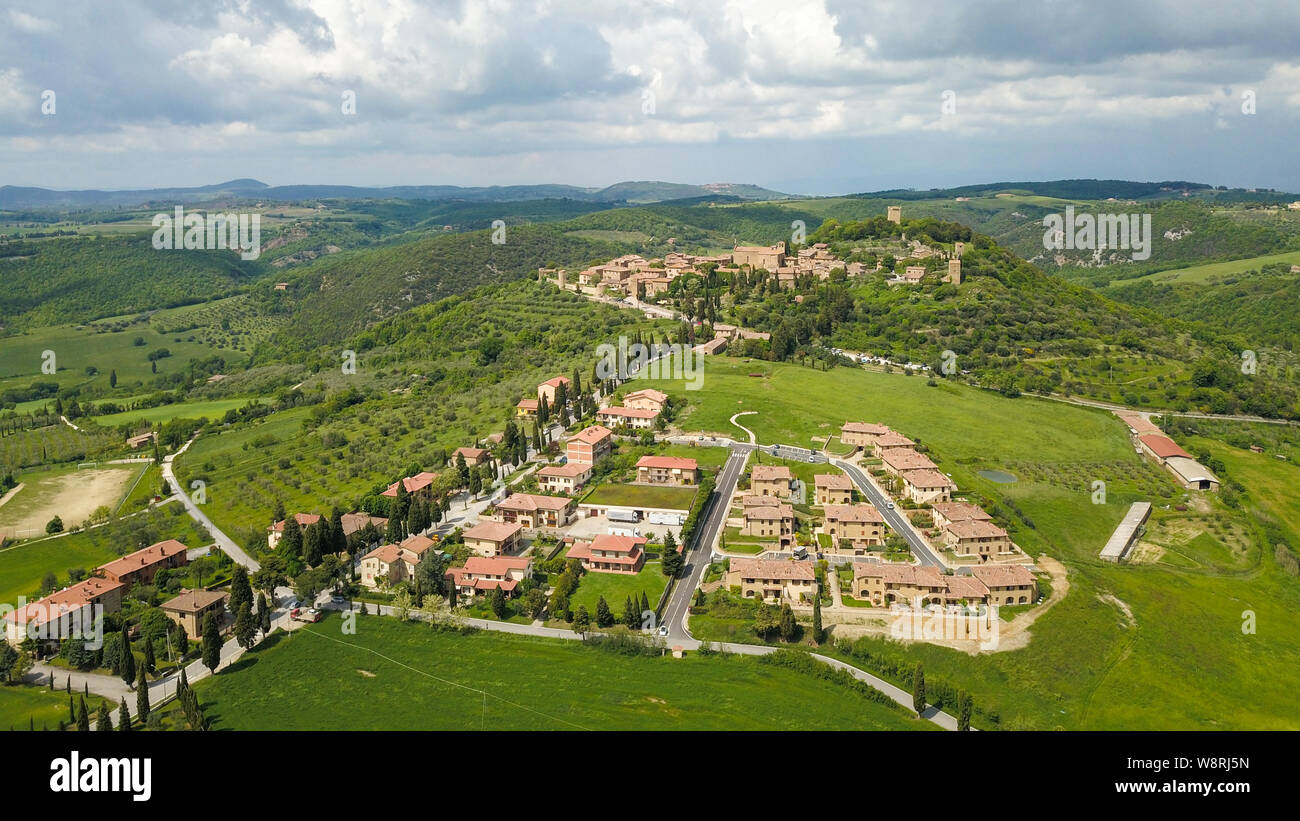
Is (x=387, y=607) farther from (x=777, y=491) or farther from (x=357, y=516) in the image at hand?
(x=777, y=491)

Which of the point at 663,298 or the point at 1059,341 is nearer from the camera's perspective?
the point at 1059,341

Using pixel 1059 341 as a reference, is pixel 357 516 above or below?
below

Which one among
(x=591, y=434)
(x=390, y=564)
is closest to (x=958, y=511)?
(x=591, y=434)

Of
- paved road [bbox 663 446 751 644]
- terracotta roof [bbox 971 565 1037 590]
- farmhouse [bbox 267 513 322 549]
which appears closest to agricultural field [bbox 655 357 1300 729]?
terracotta roof [bbox 971 565 1037 590]

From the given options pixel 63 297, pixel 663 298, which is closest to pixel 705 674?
pixel 663 298

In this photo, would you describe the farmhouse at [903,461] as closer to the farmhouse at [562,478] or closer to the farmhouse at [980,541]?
the farmhouse at [980,541]

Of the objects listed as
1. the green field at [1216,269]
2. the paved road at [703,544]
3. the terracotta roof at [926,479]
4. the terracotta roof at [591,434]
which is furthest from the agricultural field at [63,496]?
the green field at [1216,269]

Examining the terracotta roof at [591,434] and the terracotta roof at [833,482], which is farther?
the terracotta roof at [591,434]
